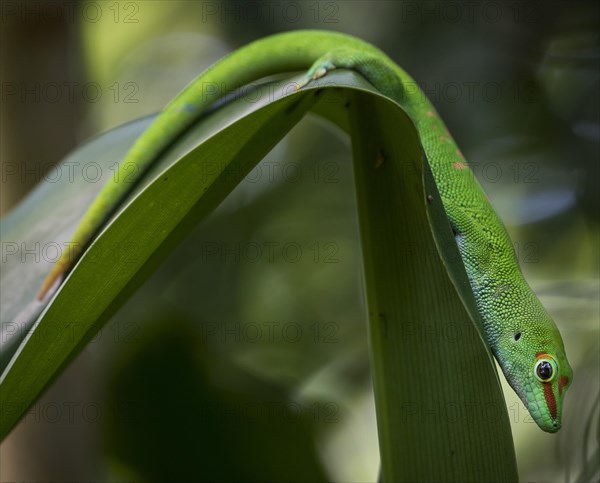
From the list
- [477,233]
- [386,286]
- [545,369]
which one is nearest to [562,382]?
[545,369]

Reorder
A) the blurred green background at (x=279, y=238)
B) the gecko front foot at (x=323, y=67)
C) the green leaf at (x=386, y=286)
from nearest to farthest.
→ the green leaf at (x=386, y=286), the gecko front foot at (x=323, y=67), the blurred green background at (x=279, y=238)

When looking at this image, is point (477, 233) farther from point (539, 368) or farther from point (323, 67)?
point (323, 67)

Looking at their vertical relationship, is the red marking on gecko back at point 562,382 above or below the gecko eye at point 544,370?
below

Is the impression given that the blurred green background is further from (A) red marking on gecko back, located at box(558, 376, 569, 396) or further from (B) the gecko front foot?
(B) the gecko front foot

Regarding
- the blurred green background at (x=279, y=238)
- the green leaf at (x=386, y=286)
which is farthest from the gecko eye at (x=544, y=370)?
the green leaf at (x=386, y=286)

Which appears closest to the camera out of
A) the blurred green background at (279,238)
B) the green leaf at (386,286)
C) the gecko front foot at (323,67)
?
the green leaf at (386,286)

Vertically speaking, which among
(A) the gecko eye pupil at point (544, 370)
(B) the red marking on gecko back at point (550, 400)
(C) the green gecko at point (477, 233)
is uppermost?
(C) the green gecko at point (477, 233)

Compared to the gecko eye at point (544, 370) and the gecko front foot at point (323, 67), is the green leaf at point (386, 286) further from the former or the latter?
the gecko eye at point (544, 370)
